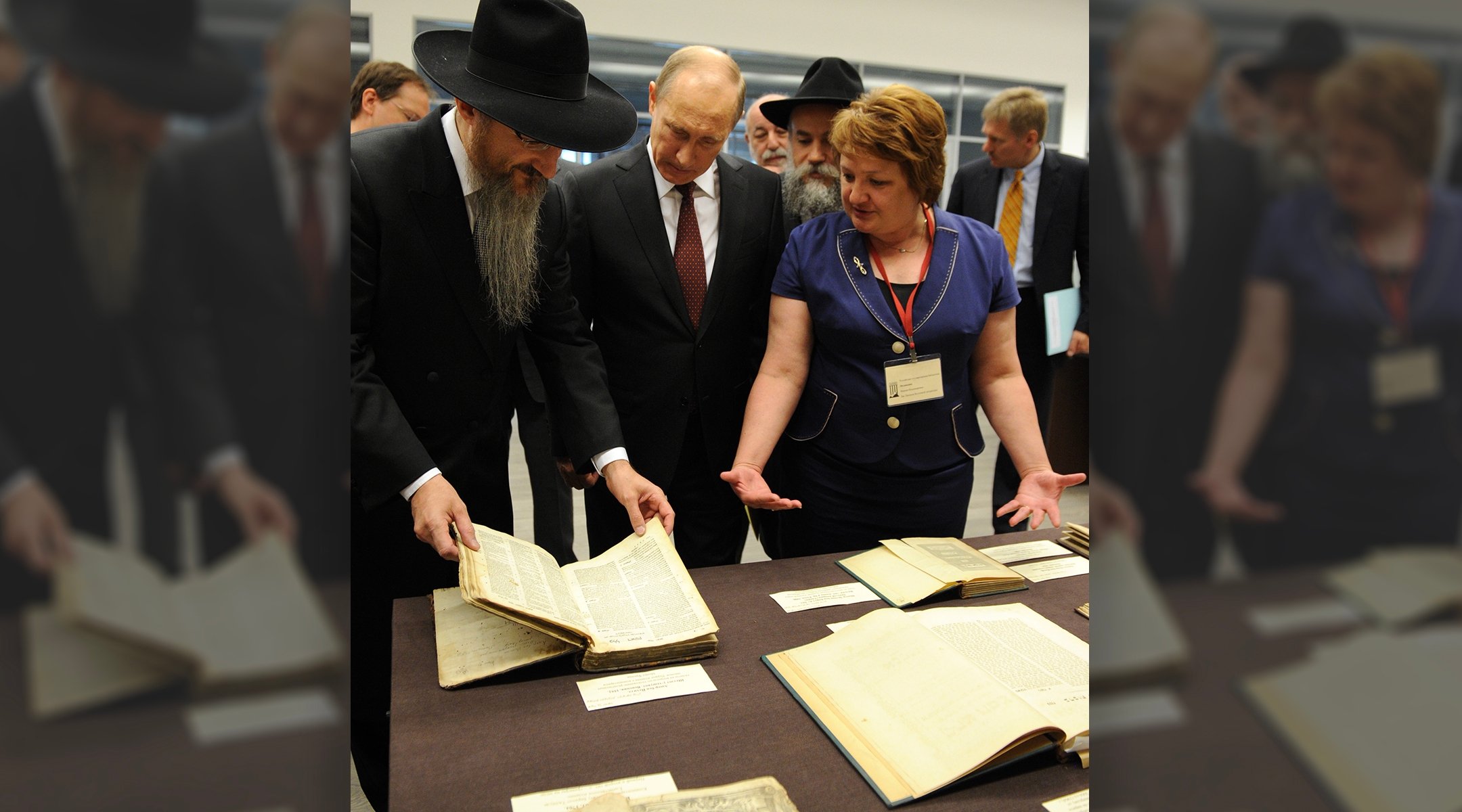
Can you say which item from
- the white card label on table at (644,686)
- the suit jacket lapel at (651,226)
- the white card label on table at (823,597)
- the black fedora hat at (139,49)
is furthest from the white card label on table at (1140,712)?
the suit jacket lapel at (651,226)

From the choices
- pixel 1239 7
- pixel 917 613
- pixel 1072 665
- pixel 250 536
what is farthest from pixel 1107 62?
pixel 917 613

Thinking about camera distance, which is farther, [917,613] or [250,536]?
[917,613]

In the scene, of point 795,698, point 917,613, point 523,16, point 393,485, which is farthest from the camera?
point 523,16

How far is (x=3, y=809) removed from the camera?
0.51 ft

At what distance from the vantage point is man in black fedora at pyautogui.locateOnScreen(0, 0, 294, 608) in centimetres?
13

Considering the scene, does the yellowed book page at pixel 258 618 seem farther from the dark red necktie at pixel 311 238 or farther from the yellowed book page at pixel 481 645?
the yellowed book page at pixel 481 645

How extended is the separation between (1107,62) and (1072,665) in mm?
1202

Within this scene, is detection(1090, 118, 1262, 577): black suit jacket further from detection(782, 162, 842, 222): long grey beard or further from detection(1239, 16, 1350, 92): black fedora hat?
detection(782, 162, 842, 222): long grey beard

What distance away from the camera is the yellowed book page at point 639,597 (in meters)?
1.32

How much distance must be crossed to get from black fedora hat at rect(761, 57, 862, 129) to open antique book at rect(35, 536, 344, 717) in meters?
2.80

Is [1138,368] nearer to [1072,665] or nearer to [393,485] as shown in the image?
[1072,665]

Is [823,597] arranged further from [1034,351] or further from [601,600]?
[1034,351]

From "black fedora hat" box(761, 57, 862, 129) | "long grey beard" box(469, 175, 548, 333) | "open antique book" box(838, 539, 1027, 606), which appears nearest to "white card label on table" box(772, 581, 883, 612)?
"open antique book" box(838, 539, 1027, 606)

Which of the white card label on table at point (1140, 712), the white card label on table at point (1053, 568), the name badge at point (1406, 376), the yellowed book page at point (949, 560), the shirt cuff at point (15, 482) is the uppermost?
the shirt cuff at point (15, 482)
